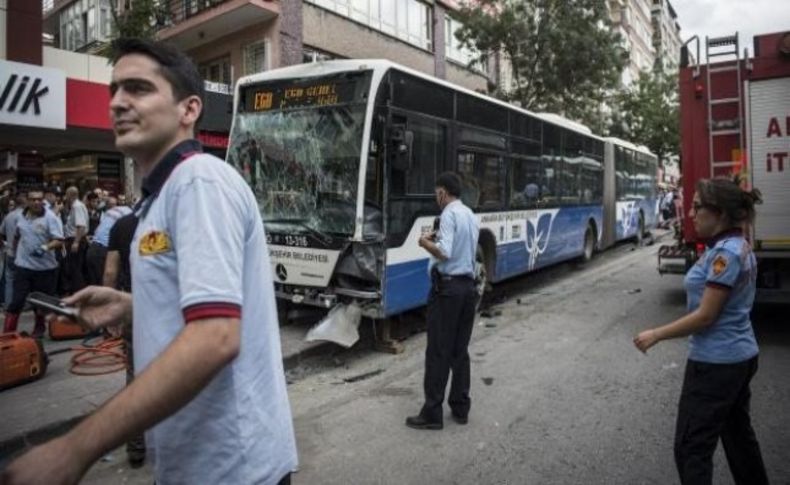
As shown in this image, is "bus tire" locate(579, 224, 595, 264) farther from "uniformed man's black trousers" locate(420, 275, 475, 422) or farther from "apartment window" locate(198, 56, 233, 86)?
"apartment window" locate(198, 56, 233, 86)

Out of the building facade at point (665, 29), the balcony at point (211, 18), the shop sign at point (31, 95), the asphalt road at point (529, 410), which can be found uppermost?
the building facade at point (665, 29)

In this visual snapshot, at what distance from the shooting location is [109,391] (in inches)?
239

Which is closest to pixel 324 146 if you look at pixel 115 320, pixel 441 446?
pixel 441 446

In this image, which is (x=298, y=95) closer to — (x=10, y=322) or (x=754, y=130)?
(x=10, y=322)

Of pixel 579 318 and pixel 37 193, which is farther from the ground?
pixel 37 193

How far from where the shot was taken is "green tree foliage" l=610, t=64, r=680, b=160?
36969 millimetres

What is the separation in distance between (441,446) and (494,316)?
5270 mm

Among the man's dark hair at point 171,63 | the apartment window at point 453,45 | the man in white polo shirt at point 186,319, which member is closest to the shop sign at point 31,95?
the man's dark hair at point 171,63

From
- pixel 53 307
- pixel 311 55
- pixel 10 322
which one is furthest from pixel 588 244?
pixel 53 307

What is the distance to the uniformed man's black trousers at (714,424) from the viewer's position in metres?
3.03

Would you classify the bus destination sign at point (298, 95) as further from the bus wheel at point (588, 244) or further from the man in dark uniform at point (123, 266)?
the bus wheel at point (588, 244)

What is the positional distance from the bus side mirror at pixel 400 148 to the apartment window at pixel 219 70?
44.3ft

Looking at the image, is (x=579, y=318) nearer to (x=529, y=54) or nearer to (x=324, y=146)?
(x=324, y=146)

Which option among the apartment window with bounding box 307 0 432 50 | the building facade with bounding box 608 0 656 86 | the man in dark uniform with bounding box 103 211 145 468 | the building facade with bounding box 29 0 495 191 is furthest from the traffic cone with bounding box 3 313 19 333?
the building facade with bounding box 608 0 656 86
